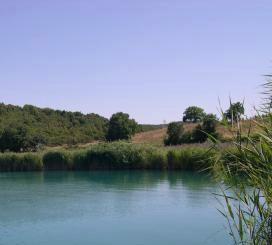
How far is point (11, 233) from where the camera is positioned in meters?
12.0

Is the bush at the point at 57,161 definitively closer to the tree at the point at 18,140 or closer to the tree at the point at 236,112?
the tree at the point at 18,140

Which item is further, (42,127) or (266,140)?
(42,127)

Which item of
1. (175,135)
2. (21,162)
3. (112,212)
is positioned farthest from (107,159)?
(112,212)

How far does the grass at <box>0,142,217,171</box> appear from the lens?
1143 inches

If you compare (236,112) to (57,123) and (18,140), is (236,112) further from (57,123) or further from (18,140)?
(57,123)

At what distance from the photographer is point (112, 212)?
14828 mm

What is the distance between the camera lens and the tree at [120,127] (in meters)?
46.1

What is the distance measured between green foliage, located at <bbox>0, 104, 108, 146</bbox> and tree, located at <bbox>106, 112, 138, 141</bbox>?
635 cm

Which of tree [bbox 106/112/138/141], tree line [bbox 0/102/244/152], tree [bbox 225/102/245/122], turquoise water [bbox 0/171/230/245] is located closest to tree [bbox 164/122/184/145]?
tree line [bbox 0/102/244/152]

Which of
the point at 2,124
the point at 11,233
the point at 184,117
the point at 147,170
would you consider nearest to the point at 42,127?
the point at 2,124

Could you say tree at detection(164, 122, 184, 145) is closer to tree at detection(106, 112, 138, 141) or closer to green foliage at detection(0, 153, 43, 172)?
tree at detection(106, 112, 138, 141)

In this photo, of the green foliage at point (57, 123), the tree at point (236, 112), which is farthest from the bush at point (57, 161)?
the tree at point (236, 112)

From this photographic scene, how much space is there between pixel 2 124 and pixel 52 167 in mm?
18734

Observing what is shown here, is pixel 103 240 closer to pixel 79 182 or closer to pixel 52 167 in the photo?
pixel 79 182
